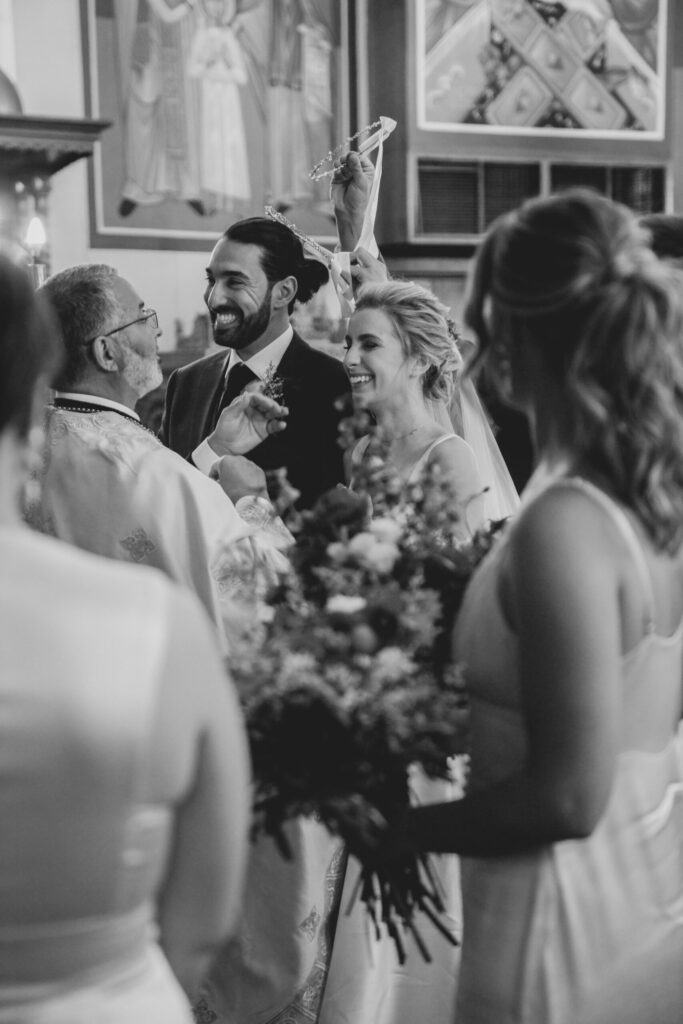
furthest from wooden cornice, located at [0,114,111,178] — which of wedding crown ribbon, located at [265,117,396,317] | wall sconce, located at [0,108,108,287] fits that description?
wedding crown ribbon, located at [265,117,396,317]

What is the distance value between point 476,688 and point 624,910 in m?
0.32

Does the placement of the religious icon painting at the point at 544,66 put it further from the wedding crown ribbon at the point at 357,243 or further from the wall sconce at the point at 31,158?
the wedding crown ribbon at the point at 357,243

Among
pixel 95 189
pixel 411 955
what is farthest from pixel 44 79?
pixel 411 955

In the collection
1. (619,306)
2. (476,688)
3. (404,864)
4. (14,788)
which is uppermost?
(619,306)

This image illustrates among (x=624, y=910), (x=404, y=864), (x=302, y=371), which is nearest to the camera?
(x=624, y=910)

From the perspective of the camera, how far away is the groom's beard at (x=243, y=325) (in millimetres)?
4340

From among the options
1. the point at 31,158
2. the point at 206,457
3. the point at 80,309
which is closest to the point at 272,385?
the point at 206,457

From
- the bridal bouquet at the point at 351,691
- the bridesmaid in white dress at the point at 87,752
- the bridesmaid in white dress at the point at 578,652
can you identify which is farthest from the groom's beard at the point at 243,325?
the bridesmaid in white dress at the point at 87,752

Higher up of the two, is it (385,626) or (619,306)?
(619,306)

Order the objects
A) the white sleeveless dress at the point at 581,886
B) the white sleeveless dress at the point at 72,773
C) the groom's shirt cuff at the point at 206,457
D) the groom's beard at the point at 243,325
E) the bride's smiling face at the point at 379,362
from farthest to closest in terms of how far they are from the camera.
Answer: the groom's beard at the point at 243,325
the groom's shirt cuff at the point at 206,457
the bride's smiling face at the point at 379,362
the white sleeveless dress at the point at 581,886
the white sleeveless dress at the point at 72,773

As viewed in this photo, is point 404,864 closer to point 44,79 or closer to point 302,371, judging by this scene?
point 302,371

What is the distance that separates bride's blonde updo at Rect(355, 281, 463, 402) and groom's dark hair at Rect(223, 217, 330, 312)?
72 cm

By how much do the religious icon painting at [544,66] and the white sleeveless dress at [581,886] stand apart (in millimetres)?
8481

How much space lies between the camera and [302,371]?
4348 mm
